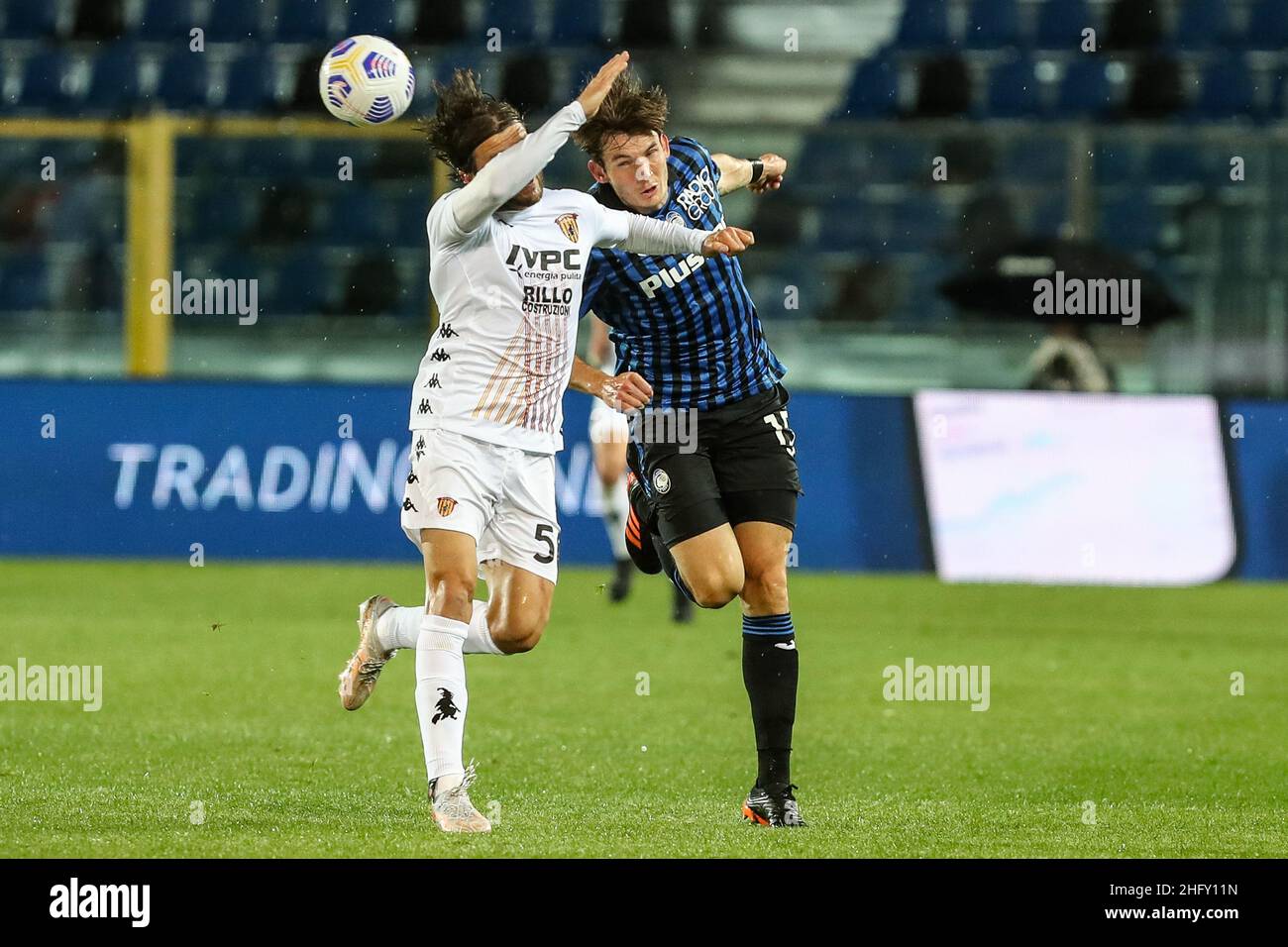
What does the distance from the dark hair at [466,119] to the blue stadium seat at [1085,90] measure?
38.2 ft

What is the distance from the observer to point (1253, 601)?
12930 mm

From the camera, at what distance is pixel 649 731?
25.4 ft

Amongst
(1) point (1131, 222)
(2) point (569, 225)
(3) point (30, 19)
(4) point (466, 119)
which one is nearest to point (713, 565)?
(2) point (569, 225)

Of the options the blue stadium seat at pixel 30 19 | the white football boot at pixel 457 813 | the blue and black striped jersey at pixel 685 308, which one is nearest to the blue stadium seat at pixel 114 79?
the blue stadium seat at pixel 30 19

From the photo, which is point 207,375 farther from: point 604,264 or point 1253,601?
point 604,264

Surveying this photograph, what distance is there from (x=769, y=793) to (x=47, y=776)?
230 cm

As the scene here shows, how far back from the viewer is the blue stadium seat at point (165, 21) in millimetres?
17031

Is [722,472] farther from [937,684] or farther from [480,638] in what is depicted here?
[937,684]

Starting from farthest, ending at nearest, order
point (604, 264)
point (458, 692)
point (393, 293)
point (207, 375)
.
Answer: point (393, 293), point (207, 375), point (604, 264), point (458, 692)

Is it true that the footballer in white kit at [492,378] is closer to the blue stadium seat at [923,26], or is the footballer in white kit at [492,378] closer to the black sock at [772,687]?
the black sock at [772,687]

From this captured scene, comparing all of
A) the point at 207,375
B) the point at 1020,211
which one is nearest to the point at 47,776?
the point at 207,375

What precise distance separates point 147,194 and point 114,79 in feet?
7.86
